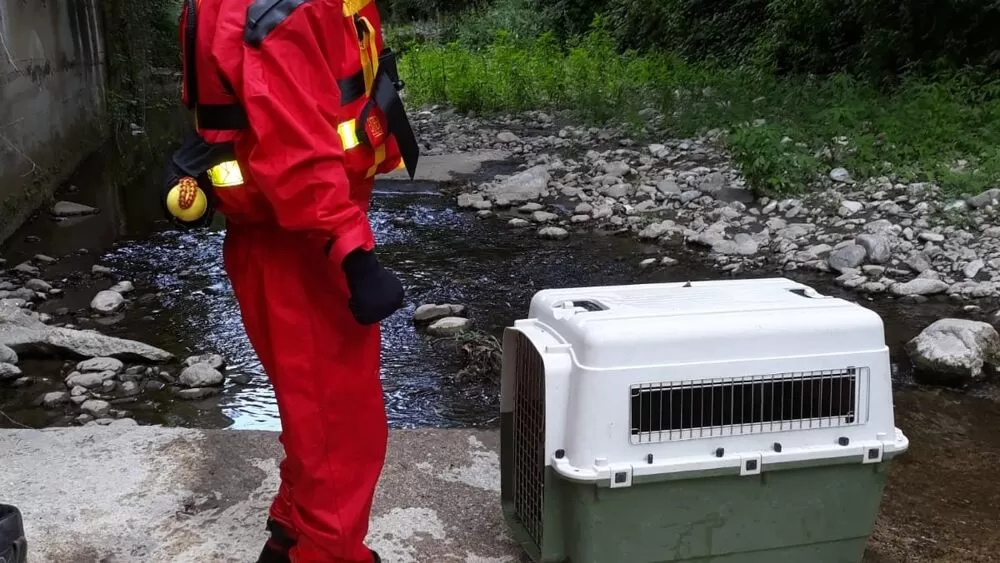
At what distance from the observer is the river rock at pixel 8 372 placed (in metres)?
4.21

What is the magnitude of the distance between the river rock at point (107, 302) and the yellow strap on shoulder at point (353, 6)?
3.88 meters

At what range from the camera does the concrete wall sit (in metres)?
7.08

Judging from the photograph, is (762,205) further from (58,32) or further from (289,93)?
(58,32)

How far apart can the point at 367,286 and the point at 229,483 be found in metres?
1.15

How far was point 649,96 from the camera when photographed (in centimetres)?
1064

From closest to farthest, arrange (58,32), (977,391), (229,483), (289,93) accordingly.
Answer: (289,93)
(229,483)
(977,391)
(58,32)

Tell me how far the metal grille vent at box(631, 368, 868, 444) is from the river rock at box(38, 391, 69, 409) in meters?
2.97

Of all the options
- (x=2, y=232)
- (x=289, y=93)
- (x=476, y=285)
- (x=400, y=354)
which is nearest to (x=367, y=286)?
(x=289, y=93)

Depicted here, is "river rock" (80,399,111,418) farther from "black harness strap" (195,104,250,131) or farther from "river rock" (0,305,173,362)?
"black harness strap" (195,104,250,131)

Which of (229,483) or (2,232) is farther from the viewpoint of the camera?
(2,232)

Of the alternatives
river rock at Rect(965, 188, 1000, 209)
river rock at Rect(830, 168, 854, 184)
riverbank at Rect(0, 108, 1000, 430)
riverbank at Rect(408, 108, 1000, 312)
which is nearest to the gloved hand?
riverbank at Rect(0, 108, 1000, 430)

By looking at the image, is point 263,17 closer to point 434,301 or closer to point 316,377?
point 316,377

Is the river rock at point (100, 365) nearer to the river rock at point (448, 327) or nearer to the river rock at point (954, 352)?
the river rock at point (448, 327)

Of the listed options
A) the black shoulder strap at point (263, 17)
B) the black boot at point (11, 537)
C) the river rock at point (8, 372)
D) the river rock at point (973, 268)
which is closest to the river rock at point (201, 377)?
the river rock at point (8, 372)
